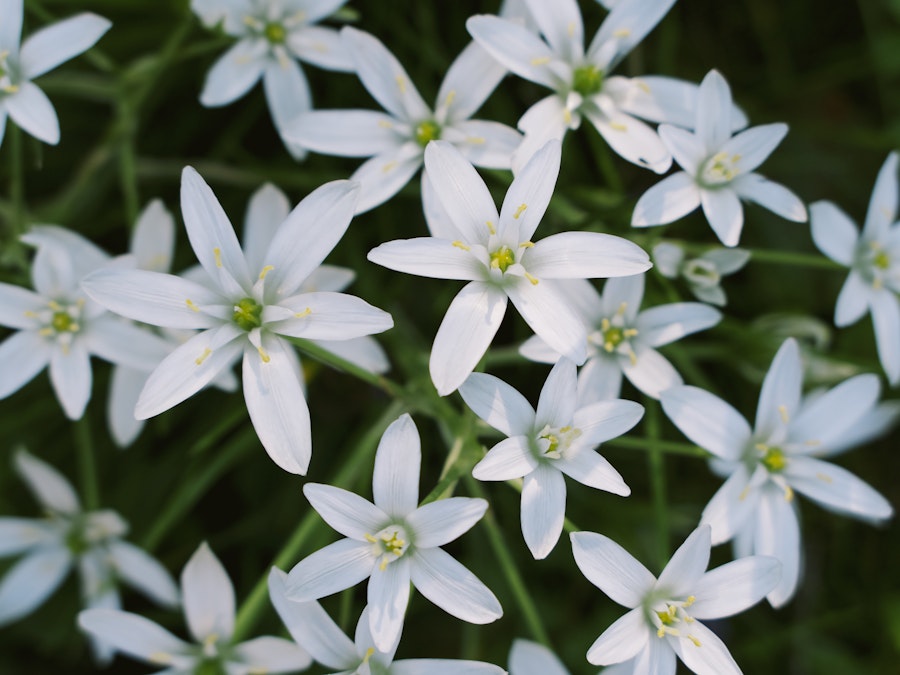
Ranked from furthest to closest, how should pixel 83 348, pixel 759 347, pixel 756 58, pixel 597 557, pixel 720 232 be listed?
pixel 756 58, pixel 759 347, pixel 83 348, pixel 720 232, pixel 597 557

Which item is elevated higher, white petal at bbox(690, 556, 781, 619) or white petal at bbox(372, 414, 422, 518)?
white petal at bbox(372, 414, 422, 518)

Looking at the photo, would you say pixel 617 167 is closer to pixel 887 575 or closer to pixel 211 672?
pixel 887 575

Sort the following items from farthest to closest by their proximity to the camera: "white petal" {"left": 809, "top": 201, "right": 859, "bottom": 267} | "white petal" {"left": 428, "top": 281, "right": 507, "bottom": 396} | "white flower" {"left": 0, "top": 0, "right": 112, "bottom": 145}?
"white petal" {"left": 809, "top": 201, "right": 859, "bottom": 267}
"white flower" {"left": 0, "top": 0, "right": 112, "bottom": 145}
"white petal" {"left": 428, "top": 281, "right": 507, "bottom": 396}

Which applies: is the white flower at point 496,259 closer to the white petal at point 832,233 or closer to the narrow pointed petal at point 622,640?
the narrow pointed petal at point 622,640

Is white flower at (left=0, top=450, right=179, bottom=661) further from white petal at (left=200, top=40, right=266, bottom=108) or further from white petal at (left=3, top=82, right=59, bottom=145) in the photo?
white petal at (left=200, top=40, right=266, bottom=108)

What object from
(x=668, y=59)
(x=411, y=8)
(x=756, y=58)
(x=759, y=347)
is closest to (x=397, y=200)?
(x=411, y=8)

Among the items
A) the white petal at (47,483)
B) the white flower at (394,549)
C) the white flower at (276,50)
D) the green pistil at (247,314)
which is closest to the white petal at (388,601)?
the white flower at (394,549)

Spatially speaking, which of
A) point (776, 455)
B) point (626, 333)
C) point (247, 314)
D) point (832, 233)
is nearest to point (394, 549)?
point (247, 314)

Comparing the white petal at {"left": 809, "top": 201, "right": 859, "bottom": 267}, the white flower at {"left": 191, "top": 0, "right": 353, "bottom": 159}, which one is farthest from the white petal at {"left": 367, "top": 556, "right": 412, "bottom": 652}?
the white petal at {"left": 809, "top": 201, "right": 859, "bottom": 267}
